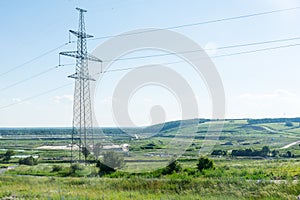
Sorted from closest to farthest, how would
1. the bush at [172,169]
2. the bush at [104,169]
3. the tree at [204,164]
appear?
the bush at [172,169], the tree at [204,164], the bush at [104,169]

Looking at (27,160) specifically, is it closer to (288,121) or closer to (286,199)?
(286,199)

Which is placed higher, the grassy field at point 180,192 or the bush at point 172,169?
the grassy field at point 180,192

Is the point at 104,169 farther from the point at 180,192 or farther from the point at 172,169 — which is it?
the point at 180,192

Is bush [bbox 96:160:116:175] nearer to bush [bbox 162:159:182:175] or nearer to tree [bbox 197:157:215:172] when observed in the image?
bush [bbox 162:159:182:175]

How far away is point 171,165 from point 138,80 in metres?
11.5

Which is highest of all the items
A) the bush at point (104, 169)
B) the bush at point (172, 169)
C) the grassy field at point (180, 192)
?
the grassy field at point (180, 192)

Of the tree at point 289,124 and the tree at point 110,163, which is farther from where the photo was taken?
the tree at point 289,124

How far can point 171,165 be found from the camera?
3055 cm

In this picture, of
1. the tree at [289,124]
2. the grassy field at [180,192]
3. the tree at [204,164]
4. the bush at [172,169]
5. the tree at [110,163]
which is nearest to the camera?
the grassy field at [180,192]

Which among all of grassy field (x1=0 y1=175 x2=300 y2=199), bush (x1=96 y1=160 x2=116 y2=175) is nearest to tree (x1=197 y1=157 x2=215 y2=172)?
bush (x1=96 y1=160 x2=116 y2=175)

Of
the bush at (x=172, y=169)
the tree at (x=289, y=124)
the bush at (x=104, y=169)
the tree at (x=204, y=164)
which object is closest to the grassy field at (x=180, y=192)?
the bush at (x=172, y=169)

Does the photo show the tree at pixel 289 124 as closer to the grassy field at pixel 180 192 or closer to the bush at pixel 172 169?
the bush at pixel 172 169

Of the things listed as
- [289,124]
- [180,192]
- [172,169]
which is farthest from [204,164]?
[289,124]

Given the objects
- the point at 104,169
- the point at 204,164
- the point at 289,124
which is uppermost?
the point at 289,124
